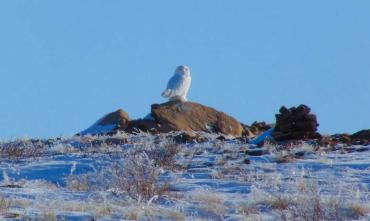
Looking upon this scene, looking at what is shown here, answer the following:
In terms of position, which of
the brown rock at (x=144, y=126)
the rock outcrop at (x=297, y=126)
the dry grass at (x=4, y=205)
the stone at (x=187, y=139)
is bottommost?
the dry grass at (x=4, y=205)

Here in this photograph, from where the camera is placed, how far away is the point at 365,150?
46.1 feet

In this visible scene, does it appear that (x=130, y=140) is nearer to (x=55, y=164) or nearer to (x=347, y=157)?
(x=55, y=164)

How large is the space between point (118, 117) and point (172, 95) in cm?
160

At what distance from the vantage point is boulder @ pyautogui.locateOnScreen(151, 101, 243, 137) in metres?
21.9

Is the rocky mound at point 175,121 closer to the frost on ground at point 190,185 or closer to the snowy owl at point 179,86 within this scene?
A: the snowy owl at point 179,86

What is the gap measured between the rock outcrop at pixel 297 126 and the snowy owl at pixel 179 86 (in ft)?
22.9

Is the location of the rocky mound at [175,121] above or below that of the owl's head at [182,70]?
below

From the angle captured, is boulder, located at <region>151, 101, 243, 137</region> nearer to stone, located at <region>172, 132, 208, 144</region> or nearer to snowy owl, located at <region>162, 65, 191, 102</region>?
snowy owl, located at <region>162, 65, 191, 102</region>

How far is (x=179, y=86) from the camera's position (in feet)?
80.4

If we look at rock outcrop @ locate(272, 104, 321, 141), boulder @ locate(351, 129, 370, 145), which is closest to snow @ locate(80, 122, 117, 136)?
rock outcrop @ locate(272, 104, 321, 141)

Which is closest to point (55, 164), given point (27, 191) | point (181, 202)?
point (27, 191)

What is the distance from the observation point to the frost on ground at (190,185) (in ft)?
24.6

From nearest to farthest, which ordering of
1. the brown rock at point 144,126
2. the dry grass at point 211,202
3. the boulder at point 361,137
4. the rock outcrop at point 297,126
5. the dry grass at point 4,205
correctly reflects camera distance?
the dry grass at point 4,205 < the dry grass at point 211,202 < the boulder at point 361,137 < the rock outcrop at point 297,126 < the brown rock at point 144,126

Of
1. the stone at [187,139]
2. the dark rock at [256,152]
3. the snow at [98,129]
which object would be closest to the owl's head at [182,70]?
the snow at [98,129]
